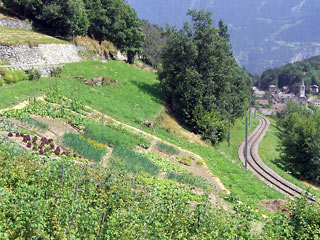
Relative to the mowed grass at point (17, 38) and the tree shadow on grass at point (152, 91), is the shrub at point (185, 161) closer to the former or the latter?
the tree shadow on grass at point (152, 91)

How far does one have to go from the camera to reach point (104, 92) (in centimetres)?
3331

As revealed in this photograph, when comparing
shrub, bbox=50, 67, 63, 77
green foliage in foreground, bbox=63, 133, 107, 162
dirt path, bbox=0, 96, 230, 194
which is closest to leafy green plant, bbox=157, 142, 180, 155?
dirt path, bbox=0, 96, 230, 194

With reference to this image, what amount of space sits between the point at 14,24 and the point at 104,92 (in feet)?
57.3

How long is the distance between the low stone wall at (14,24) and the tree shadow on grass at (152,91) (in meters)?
16.0

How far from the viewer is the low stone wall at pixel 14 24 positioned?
130 ft

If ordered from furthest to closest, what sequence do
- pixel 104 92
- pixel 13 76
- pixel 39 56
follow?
1. pixel 39 56
2. pixel 104 92
3. pixel 13 76

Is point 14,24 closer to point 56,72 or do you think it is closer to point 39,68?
point 56,72

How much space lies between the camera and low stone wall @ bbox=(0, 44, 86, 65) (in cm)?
3053

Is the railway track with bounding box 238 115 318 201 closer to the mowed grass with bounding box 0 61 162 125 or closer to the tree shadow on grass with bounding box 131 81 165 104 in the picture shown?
the tree shadow on grass with bounding box 131 81 165 104

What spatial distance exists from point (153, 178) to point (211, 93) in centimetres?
2434

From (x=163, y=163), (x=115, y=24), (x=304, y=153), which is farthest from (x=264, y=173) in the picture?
(x=115, y=24)

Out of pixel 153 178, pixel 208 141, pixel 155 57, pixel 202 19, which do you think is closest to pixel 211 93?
pixel 208 141

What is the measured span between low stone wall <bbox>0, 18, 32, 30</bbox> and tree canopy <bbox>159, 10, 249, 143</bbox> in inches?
722

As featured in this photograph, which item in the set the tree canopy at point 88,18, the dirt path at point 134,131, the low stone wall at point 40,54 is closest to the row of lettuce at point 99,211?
the dirt path at point 134,131
